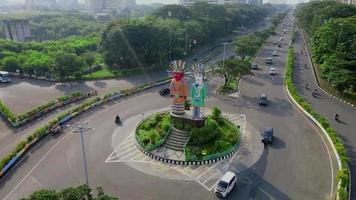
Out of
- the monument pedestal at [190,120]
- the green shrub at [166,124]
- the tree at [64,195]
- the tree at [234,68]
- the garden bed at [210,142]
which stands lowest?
the garden bed at [210,142]

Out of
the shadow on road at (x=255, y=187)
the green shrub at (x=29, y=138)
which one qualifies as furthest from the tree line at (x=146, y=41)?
the shadow on road at (x=255, y=187)

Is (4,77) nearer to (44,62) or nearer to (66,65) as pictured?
(44,62)

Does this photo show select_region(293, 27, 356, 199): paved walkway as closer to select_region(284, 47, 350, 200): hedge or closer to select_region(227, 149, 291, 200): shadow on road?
select_region(284, 47, 350, 200): hedge

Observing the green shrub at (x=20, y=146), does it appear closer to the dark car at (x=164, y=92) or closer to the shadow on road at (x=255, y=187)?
the shadow on road at (x=255, y=187)

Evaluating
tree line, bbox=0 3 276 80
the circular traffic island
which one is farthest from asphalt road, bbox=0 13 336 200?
tree line, bbox=0 3 276 80

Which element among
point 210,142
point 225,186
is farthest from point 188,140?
point 225,186

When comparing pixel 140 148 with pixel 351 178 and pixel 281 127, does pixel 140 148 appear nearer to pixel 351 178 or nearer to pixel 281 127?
pixel 281 127
